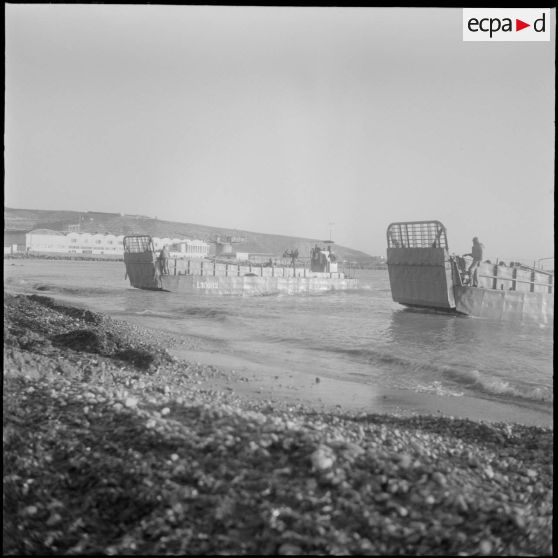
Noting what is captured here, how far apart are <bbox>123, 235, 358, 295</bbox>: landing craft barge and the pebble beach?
29.6ft

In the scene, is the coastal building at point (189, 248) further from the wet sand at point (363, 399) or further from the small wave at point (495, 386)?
the small wave at point (495, 386)

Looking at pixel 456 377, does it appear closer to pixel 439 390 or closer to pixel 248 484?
pixel 439 390

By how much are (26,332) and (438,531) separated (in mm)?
6239

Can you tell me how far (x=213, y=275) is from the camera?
15.5 metres

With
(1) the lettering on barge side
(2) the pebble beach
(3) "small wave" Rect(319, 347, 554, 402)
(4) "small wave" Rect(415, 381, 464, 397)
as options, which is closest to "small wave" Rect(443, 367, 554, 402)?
(3) "small wave" Rect(319, 347, 554, 402)

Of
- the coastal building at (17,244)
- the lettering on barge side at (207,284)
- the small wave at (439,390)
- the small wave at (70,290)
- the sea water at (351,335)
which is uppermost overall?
the coastal building at (17,244)

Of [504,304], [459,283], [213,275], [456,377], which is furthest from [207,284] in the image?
[456,377]

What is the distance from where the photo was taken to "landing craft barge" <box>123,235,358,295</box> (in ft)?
45.8

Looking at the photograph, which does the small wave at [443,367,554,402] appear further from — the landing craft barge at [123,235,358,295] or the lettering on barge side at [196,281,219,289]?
the lettering on barge side at [196,281,219,289]

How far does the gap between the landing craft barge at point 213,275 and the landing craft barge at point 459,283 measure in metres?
2.28

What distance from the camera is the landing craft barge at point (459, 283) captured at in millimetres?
12953

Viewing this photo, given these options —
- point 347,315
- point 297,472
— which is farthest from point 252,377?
point 347,315

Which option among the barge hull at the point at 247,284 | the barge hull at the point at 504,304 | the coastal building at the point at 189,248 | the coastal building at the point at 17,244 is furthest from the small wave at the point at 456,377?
the barge hull at the point at 247,284

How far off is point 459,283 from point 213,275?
7.19m
